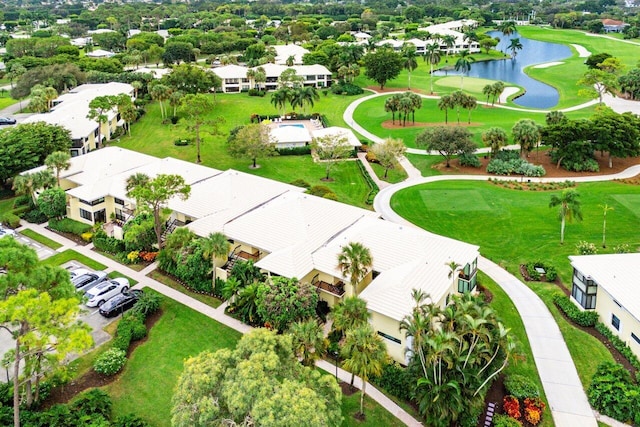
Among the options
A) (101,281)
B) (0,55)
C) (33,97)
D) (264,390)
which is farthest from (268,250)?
(0,55)

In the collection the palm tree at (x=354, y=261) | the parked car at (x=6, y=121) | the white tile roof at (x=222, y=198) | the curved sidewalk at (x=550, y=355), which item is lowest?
the curved sidewalk at (x=550, y=355)

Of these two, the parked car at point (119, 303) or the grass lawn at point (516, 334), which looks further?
the parked car at point (119, 303)

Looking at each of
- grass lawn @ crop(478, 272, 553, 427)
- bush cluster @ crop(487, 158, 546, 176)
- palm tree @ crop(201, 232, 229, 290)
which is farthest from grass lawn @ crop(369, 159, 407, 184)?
palm tree @ crop(201, 232, 229, 290)

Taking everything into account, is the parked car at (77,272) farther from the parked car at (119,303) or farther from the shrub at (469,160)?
the shrub at (469,160)

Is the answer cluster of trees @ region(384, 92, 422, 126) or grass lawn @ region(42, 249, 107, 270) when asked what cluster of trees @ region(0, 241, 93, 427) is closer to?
grass lawn @ region(42, 249, 107, 270)

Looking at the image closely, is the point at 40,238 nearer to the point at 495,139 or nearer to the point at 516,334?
the point at 516,334

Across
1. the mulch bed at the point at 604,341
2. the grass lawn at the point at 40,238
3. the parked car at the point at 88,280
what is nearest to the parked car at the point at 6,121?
the grass lawn at the point at 40,238
